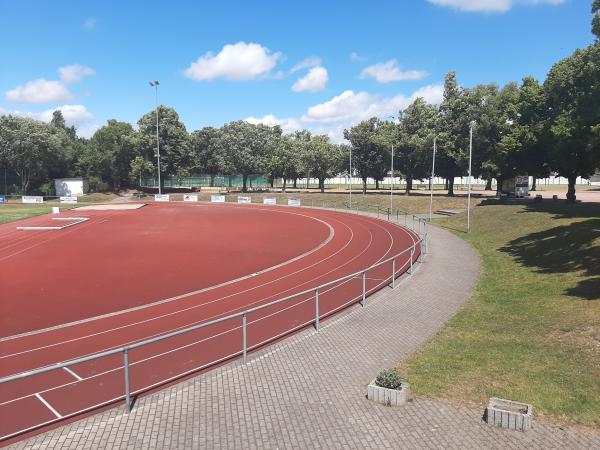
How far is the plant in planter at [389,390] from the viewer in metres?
8.98

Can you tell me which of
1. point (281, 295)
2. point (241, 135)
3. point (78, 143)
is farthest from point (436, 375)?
point (78, 143)

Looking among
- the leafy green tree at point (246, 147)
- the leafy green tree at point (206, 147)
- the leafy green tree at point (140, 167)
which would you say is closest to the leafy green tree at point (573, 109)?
the leafy green tree at point (246, 147)

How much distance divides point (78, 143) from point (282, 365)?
313ft

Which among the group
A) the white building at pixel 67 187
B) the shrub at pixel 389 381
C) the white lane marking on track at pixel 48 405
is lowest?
the white lane marking on track at pixel 48 405

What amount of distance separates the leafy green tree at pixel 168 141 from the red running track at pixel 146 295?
155 ft

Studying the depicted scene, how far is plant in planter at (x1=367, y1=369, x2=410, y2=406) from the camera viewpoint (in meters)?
8.98

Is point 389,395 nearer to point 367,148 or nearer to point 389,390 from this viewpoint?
point 389,390

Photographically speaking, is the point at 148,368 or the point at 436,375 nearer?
the point at 436,375

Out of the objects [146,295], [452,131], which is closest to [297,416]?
[146,295]

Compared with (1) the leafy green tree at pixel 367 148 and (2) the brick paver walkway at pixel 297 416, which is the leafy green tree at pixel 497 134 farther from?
(2) the brick paver walkway at pixel 297 416

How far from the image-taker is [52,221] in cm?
4766

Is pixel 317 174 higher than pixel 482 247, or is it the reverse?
pixel 317 174

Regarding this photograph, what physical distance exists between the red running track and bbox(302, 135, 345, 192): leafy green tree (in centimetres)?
4690

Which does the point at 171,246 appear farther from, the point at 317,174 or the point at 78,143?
the point at 78,143
